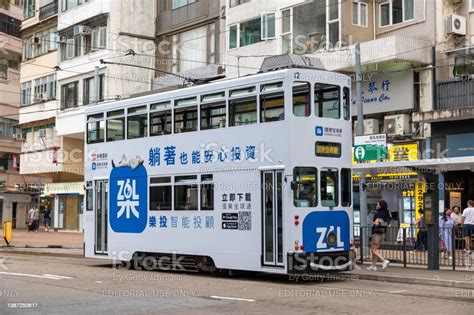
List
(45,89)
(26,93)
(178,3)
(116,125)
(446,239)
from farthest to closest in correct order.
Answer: (26,93), (45,89), (178,3), (116,125), (446,239)

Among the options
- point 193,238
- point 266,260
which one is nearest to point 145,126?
point 193,238

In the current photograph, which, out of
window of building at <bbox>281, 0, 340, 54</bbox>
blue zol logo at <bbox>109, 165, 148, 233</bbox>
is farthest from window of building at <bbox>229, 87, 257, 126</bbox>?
window of building at <bbox>281, 0, 340, 54</bbox>

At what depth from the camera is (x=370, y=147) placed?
858 inches

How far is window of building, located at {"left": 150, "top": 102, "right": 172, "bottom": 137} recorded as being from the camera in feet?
57.9

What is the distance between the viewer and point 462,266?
697 inches

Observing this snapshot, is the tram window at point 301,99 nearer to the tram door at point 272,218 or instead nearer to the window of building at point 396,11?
the tram door at point 272,218

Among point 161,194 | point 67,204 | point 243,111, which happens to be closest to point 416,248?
point 243,111

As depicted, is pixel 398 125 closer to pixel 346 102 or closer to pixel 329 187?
pixel 346 102

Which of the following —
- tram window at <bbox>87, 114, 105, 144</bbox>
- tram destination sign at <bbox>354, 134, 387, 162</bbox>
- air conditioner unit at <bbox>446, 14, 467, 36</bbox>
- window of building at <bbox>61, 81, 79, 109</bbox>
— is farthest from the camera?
window of building at <bbox>61, 81, 79, 109</bbox>

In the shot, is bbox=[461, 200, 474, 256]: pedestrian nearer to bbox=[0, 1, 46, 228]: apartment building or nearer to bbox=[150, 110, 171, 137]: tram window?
bbox=[150, 110, 171, 137]: tram window

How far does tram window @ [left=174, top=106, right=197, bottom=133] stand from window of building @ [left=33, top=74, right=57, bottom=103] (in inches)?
1090

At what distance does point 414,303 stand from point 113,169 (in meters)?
9.96

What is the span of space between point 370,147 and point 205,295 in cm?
1051

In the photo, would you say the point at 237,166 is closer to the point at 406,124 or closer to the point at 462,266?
the point at 462,266
